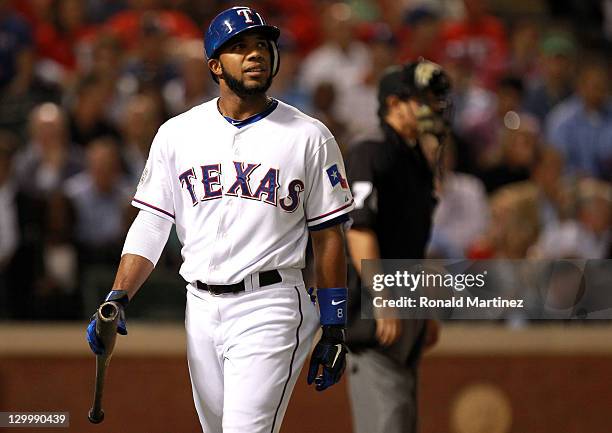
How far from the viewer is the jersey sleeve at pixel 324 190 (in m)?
4.36

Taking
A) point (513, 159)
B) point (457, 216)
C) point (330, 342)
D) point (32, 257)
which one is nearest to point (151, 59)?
point (32, 257)

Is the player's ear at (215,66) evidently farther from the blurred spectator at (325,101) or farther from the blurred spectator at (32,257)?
the blurred spectator at (325,101)

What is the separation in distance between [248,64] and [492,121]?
19.3ft

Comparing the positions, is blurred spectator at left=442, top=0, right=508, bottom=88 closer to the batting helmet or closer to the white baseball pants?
the batting helmet

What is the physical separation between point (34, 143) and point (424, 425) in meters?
3.25

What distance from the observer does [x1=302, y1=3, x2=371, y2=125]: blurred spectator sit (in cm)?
988

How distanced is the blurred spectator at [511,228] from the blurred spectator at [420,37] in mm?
2803

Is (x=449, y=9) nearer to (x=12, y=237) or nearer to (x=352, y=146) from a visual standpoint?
(x=12, y=237)

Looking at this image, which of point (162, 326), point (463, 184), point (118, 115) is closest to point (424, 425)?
point (162, 326)

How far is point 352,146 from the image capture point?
5.40m

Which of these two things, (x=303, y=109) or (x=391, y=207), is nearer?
(x=391, y=207)

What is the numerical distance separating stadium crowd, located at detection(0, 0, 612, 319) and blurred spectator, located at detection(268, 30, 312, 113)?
0.6 inches

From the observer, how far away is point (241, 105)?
444 centimetres

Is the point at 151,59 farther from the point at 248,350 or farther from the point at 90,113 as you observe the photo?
the point at 248,350
